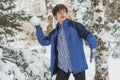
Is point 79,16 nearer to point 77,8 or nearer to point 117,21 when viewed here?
point 77,8

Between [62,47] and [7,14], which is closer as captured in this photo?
[62,47]

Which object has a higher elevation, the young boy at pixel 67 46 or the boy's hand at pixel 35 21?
the boy's hand at pixel 35 21

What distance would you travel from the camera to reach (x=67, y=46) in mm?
6965

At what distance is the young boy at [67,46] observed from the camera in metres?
6.90

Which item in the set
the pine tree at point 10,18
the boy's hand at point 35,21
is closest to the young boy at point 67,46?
the boy's hand at point 35,21

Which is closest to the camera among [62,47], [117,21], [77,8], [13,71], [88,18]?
[13,71]

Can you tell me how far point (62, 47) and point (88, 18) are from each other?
1414 cm

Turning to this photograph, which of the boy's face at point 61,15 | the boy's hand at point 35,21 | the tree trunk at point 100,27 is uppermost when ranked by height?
the boy's face at point 61,15

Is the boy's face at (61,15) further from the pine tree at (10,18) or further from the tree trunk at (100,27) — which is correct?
the tree trunk at (100,27)

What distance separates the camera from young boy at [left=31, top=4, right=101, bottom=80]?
6898 mm

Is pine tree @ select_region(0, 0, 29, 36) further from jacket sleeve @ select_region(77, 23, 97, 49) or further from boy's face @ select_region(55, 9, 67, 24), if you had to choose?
jacket sleeve @ select_region(77, 23, 97, 49)

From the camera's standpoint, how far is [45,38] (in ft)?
24.0

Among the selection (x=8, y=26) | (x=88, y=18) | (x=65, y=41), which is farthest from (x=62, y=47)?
(x=88, y=18)

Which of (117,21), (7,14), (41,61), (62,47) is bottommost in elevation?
Result: (117,21)
